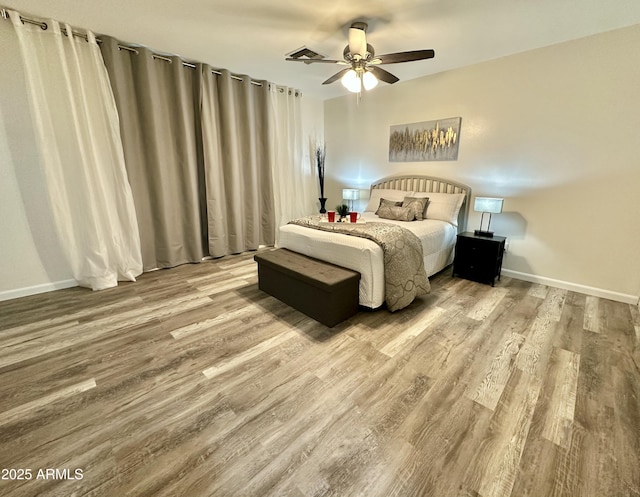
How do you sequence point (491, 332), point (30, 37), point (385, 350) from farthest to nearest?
point (30, 37) → point (491, 332) → point (385, 350)

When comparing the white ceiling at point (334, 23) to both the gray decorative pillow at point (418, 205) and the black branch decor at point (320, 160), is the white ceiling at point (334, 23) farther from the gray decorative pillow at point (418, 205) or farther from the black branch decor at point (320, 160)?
the black branch decor at point (320, 160)

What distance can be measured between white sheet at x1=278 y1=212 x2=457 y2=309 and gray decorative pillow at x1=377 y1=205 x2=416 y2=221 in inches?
6.4

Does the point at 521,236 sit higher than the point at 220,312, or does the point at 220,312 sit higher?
the point at 521,236

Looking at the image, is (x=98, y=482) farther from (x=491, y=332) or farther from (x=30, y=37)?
(x=30, y=37)

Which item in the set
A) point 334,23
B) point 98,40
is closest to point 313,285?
point 334,23

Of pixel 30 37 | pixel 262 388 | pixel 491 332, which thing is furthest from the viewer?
pixel 30 37

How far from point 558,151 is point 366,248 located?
98.2 inches

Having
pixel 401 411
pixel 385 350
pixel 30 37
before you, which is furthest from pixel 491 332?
pixel 30 37

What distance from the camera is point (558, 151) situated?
9.98 ft

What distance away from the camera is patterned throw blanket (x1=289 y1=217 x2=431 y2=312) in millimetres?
2537

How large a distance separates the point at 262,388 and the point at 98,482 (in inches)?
31.8

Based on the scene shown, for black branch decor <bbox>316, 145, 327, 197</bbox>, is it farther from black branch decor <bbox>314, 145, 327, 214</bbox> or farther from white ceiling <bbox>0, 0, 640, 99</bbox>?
white ceiling <bbox>0, 0, 640, 99</bbox>

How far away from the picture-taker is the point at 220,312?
266 cm

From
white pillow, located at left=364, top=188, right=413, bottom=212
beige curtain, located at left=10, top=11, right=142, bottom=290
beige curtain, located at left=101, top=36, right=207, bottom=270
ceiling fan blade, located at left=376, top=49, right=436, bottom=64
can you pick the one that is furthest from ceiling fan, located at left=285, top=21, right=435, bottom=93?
beige curtain, located at left=10, top=11, right=142, bottom=290
